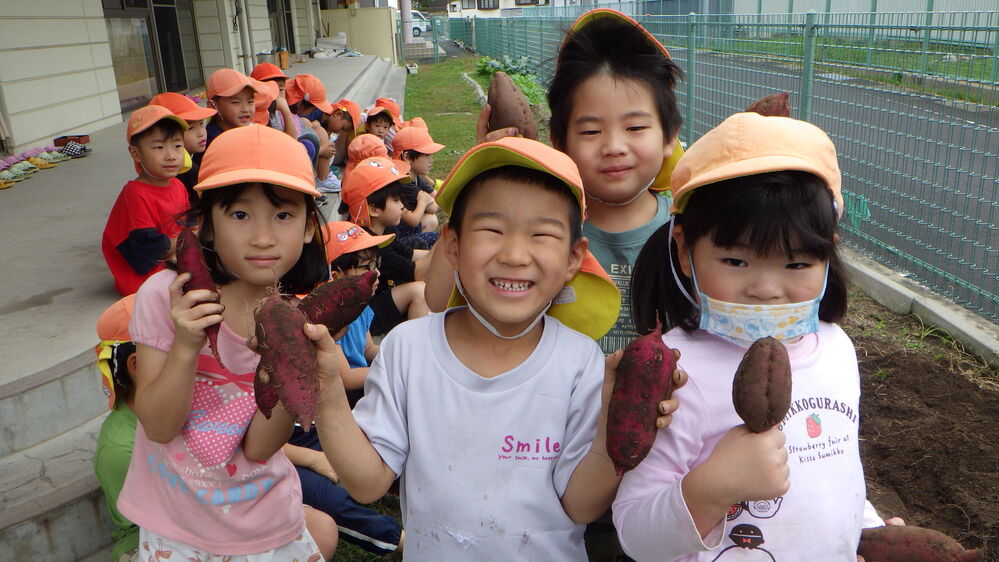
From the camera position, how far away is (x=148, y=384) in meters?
1.84

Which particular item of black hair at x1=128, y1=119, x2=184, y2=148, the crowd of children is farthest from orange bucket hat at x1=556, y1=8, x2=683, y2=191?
black hair at x1=128, y1=119, x2=184, y2=148

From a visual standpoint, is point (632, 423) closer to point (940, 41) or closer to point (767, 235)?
point (767, 235)

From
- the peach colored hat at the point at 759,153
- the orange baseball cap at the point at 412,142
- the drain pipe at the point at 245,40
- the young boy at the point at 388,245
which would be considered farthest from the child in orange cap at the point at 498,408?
the drain pipe at the point at 245,40

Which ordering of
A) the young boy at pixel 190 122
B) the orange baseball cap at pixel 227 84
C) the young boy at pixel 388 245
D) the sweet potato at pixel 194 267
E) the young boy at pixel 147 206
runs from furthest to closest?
the orange baseball cap at pixel 227 84 < the young boy at pixel 190 122 < the young boy at pixel 388 245 < the young boy at pixel 147 206 < the sweet potato at pixel 194 267

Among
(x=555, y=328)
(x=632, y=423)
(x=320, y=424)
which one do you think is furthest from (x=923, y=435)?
(x=320, y=424)

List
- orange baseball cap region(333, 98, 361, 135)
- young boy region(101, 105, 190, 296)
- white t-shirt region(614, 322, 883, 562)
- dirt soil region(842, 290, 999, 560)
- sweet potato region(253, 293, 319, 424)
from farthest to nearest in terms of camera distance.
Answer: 1. orange baseball cap region(333, 98, 361, 135)
2. young boy region(101, 105, 190, 296)
3. dirt soil region(842, 290, 999, 560)
4. white t-shirt region(614, 322, 883, 562)
5. sweet potato region(253, 293, 319, 424)

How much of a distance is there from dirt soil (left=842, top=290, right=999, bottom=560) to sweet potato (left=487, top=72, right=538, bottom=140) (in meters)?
2.07

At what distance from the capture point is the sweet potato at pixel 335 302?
1516 mm

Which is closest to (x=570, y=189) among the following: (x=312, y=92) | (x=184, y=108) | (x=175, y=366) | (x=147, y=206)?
(x=175, y=366)

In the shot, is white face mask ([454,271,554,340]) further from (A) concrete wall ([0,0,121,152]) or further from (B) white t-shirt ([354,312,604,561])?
(A) concrete wall ([0,0,121,152])

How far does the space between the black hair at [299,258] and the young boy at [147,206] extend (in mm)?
1611

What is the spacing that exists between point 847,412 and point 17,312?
3606 millimetres

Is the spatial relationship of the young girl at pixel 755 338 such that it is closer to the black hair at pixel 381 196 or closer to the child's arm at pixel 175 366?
the child's arm at pixel 175 366

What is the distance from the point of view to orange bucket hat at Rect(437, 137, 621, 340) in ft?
5.27
